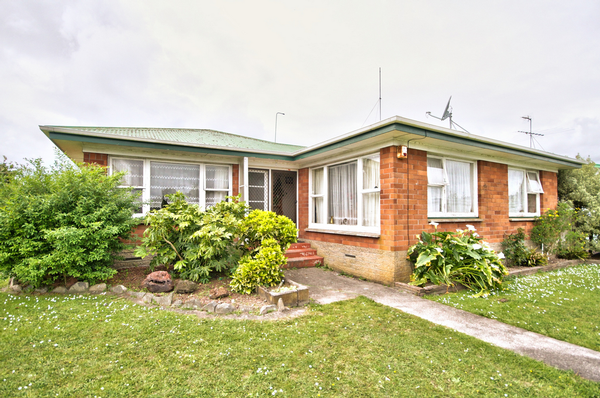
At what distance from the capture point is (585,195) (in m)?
9.35

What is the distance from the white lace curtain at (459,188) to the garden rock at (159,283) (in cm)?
641

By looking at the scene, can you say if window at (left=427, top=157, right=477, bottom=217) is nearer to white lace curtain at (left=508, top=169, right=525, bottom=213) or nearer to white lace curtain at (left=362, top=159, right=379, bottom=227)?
white lace curtain at (left=362, top=159, right=379, bottom=227)

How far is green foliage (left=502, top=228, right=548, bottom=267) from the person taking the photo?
7598 millimetres

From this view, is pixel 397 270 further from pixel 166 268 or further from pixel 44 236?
pixel 44 236

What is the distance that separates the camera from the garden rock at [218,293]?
444 centimetres

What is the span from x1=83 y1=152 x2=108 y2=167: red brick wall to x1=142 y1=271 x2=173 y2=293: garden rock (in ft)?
11.2

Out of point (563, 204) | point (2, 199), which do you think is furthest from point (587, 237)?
point (2, 199)

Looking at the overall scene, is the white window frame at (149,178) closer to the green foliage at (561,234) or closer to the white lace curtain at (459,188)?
the white lace curtain at (459,188)

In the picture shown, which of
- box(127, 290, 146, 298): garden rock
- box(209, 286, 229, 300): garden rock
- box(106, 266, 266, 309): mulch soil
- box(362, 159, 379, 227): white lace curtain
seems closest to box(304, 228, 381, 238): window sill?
box(362, 159, 379, 227): white lace curtain

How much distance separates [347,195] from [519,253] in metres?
5.09

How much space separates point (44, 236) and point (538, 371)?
674 centimetres

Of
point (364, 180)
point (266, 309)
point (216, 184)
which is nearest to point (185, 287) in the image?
point (266, 309)

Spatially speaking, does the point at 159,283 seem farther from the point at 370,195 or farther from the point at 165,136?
the point at 370,195

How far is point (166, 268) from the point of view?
5449 millimetres
